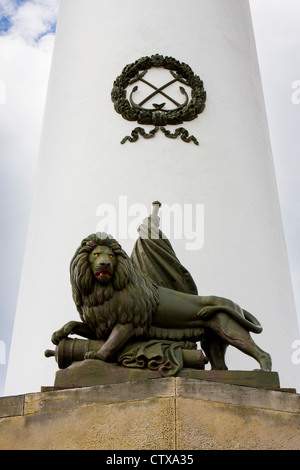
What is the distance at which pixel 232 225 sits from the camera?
754 cm

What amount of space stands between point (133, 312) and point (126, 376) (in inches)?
17.0

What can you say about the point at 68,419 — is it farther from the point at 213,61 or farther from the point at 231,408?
the point at 213,61

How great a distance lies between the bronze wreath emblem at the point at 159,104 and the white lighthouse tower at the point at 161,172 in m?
0.04

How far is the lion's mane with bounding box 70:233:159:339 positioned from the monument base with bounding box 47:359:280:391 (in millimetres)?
308

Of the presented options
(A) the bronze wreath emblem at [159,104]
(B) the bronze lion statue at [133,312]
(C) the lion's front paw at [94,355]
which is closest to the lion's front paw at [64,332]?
(B) the bronze lion statue at [133,312]

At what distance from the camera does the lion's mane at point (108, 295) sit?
411cm

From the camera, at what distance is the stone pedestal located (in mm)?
3404

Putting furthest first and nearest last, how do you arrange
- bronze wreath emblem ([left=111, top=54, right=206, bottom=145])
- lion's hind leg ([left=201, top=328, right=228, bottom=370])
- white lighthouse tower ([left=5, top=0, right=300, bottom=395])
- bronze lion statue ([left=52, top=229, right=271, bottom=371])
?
bronze wreath emblem ([left=111, top=54, right=206, bottom=145]) < white lighthouse tower ([left=5, top=0, right=300, bottom=395]) < lion's hind leg ([left=201, top=328, right=228, bottom=370]) < bronze lion statue ([left=52, top=229, right=271, bottom=371])

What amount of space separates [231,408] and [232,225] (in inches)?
164

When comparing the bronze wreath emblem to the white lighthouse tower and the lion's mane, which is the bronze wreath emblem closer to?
the white lighthouse tower

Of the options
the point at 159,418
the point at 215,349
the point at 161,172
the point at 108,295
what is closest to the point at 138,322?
the point at 108,295

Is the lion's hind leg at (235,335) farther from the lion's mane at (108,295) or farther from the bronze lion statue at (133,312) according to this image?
the lion's mane at (108,295)

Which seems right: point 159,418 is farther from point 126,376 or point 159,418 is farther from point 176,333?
point 176,333

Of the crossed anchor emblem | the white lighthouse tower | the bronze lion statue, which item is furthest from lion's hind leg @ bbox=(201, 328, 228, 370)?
the crossed anchor emblem
